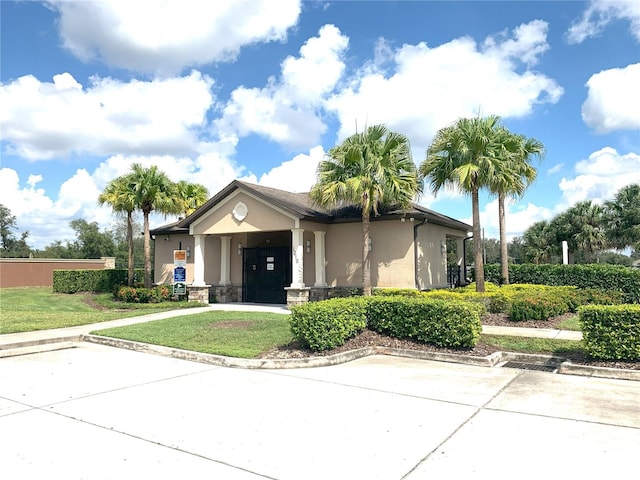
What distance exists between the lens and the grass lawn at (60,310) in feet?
43.4

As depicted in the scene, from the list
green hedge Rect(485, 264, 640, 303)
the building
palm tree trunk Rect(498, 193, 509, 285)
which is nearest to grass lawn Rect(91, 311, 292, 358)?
the building

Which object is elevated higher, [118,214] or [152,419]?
[118,214]

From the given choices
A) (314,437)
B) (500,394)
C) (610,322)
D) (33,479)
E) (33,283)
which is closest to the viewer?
(33,479)

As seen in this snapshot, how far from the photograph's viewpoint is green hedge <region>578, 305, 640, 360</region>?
7.74m

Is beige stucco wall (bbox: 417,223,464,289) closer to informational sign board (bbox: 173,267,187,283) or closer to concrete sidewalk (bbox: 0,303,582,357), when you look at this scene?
concrete sidewalk (bbox: 0,303,582,357)

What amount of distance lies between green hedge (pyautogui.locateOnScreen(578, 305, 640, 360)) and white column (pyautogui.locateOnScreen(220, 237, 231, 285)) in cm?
1452

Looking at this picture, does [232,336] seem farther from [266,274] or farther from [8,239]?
[8,239]

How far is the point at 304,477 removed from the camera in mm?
3898

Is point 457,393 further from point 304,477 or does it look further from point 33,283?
point 33,283

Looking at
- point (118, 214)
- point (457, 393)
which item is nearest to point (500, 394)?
point (457, 393)

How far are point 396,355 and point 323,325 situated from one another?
1.59 meters

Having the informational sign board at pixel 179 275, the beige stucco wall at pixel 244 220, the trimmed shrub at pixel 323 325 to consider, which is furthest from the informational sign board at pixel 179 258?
the trimmed shrub at pixel 323 325

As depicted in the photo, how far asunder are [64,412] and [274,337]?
5323mm

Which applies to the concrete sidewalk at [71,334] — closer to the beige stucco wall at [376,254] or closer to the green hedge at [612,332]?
the green hedge at [612,332]
